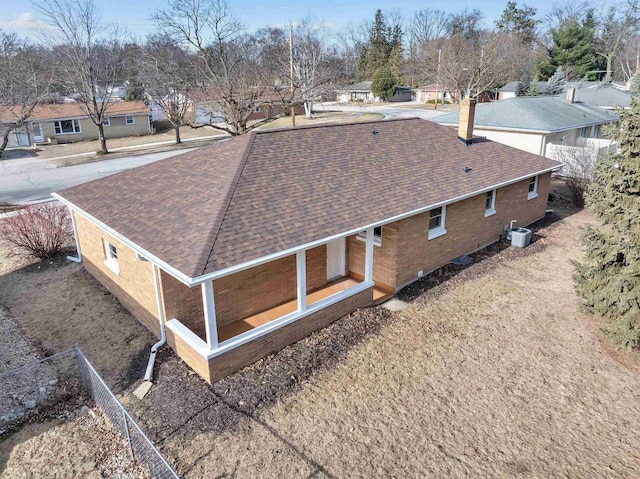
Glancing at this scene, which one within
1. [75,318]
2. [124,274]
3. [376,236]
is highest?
[376,236]

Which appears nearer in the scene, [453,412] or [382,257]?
[453,412]

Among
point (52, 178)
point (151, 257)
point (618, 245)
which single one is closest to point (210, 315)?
point (151, 257)

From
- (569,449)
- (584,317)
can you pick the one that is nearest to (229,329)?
(569,449)

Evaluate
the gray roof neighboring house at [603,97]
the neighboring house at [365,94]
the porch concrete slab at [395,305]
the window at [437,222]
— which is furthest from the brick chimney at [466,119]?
the neighboring house at [365,94]

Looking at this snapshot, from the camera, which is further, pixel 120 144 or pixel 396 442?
pixel 120 144

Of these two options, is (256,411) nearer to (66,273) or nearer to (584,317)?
(584,317)

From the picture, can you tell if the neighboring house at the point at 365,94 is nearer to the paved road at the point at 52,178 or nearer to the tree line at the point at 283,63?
the tree line at the point at 283,63

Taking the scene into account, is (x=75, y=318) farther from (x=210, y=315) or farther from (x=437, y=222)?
(x=437, y=222)
